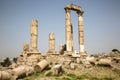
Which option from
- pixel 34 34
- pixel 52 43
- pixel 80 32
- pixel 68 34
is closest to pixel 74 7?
pixel 80 32

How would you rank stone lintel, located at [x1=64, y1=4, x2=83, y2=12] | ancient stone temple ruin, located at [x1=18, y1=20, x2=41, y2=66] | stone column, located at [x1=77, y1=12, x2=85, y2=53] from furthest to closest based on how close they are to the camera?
stone column, located at [x1=77, y1=12, x2=85, y2=53] → stone lintel, located at [x1=64, y1=4, x2=83, y2=12] → ancient stone temple ruin, located at [x1=18, y1=20, x2=41, y2=66]

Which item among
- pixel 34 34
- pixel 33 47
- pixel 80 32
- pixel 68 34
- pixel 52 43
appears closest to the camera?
pixel 33 47

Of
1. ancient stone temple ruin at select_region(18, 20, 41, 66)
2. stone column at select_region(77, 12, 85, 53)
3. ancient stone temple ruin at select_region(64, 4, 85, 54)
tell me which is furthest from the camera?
stone column at select_region(77, 12, 85, 53)

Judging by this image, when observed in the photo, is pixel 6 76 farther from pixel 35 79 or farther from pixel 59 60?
pixel 59 60

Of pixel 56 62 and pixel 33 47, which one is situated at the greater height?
pixel 33 47

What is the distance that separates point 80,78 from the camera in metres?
12.8

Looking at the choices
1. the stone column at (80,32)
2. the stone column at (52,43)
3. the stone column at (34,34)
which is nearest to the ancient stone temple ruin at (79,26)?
the stone column at (80,32)

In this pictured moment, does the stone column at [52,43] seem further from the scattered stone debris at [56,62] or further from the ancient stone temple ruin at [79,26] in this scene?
the ancient stone temple ruin at [79,26]

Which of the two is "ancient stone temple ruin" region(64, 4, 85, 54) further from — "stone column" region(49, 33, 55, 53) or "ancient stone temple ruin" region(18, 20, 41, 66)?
"ancient stone temple ruin" region(18, 20, 41, 66)

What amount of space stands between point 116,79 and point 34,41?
1135 cm

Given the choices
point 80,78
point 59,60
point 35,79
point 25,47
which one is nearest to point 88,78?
point 80,78

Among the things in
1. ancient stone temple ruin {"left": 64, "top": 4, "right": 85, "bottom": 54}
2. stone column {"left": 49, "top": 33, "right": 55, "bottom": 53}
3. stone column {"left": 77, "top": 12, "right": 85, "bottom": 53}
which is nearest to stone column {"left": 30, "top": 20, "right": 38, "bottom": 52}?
stone column {"left": 49, "top": 33, "right": 55, "bottom": 53}

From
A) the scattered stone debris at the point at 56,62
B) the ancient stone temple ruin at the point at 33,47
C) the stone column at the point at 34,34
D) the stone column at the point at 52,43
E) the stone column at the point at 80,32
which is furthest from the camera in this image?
the stone column at the point at 80,32

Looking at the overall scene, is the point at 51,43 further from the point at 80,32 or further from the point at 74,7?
the point at 74,7
